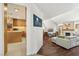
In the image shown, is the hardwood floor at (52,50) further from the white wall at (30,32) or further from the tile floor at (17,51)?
the tile floor at (17,51)

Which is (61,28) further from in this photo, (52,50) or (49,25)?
(52,50)

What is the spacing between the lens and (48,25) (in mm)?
3346

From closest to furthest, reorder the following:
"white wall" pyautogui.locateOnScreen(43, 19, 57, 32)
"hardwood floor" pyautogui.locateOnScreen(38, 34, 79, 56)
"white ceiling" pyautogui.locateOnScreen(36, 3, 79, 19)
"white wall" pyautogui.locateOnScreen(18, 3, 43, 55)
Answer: "white ceiling" pyautogui.locateOnScreen(36, 3, 79, 19) < "white wall" pyautogui.locateOnScreen(43, 19, 57, 32) < "hardwood floor" pyautogui.locateOnScreen(38, 34, 79, 56) < "white wall" pyautogui.locateOnScreen(18, 3, 43, 55)

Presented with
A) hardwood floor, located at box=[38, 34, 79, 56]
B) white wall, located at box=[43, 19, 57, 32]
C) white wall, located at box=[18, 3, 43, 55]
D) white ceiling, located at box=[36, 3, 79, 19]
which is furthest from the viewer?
white wall, located at box=[18, 3, 43, 55]

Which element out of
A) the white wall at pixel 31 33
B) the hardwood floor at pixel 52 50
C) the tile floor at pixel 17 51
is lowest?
the tile floor at pixel 17 51

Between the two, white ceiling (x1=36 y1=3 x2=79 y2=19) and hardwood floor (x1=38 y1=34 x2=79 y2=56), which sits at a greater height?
white ceiling (x1=36 y1=3 x2=79 y2=19)

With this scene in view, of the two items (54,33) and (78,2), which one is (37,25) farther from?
(78,2)

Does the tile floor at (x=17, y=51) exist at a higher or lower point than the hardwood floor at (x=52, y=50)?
lower

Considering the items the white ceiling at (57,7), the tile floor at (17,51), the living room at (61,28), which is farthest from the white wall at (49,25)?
the tile floor at (17,51)

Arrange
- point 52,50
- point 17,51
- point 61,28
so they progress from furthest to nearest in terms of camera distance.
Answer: point 17,51 → point 52,50 → point 61,28

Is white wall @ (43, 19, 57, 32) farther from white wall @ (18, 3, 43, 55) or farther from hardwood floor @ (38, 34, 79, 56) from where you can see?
white wall @ (18, 3, 43, 55)

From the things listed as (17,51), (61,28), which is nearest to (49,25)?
(61,28)

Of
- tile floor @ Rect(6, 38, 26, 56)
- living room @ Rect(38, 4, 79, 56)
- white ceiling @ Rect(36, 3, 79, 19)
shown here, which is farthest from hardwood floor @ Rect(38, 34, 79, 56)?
white ceiling @ Rect(36, 3, 79, 19)

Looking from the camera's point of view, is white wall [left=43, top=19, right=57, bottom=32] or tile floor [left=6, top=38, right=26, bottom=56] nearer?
white wall [left=43, top=19, right=57, bottom=32]
